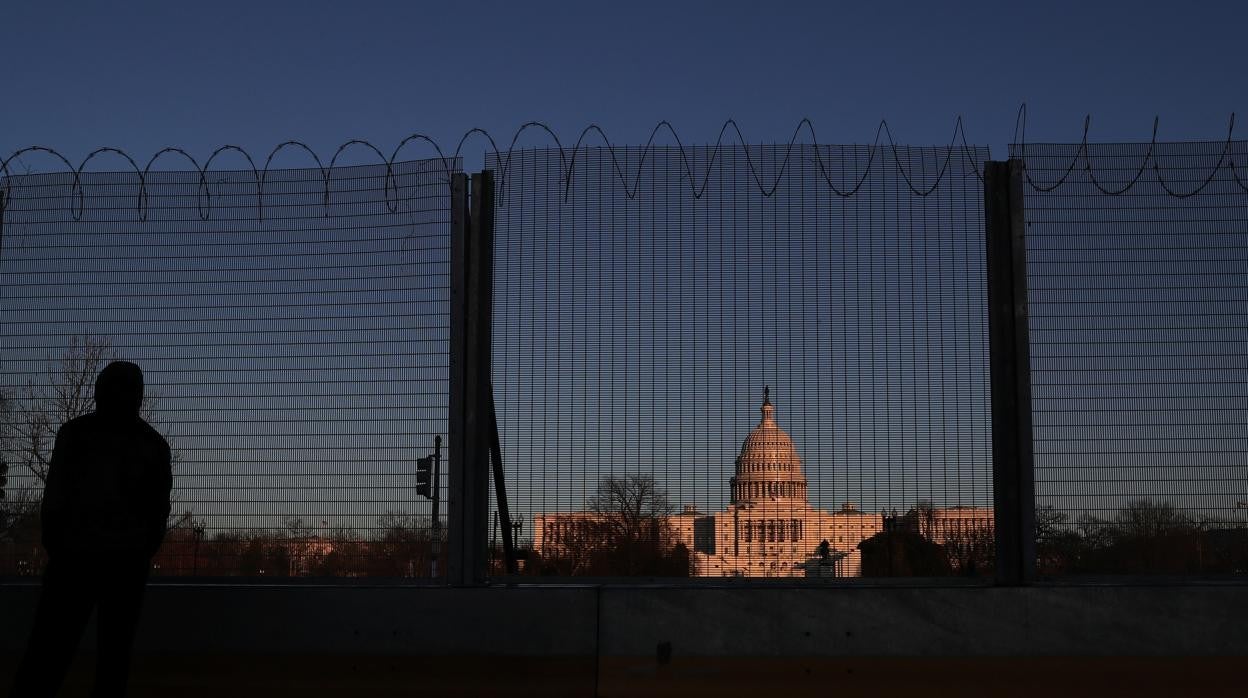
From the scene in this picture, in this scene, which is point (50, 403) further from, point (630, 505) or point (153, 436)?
point (630, 505)

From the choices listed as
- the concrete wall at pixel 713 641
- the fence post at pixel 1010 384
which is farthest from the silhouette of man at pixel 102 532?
the fence post at pixel 1010 384

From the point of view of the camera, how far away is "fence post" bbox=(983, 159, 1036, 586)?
21.3 ft

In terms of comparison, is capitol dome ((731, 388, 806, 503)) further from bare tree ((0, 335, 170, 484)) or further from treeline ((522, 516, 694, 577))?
bare tree ((0, 335, 170, 484))

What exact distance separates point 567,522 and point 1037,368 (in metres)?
2.54

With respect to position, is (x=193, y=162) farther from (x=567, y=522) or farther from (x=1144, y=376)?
(x=1144, y=376)

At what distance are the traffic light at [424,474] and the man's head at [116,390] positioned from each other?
1.57 metres

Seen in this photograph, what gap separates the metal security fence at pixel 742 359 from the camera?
650 cm

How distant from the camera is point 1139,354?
667 centimetres

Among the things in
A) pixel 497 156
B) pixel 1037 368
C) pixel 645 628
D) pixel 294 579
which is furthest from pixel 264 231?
pixel 1037 368

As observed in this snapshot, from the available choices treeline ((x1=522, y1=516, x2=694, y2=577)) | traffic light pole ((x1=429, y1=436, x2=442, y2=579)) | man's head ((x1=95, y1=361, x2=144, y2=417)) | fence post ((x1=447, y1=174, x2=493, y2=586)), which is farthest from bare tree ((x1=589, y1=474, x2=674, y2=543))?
man's head ((x1=95, y1=361, x2=144, y2=417))

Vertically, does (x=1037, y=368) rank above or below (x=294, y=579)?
above

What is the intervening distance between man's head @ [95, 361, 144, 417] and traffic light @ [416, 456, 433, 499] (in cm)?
157

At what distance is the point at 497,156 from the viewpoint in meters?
6.96

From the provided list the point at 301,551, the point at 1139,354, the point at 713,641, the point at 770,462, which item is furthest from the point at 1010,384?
the point at 301,551
